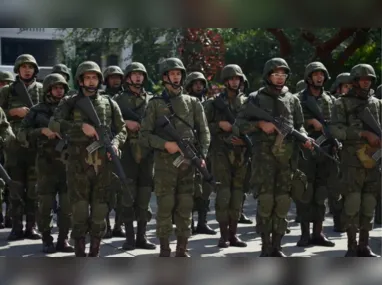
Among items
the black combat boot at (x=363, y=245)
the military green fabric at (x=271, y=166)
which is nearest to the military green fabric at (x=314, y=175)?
the black combat boot at (x=363, y=245)

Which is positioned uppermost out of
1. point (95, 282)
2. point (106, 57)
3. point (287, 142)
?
point (106, 57)

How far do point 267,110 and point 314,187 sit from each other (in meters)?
1.40

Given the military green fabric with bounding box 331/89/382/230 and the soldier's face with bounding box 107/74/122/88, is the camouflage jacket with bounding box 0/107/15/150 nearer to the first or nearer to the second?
the soldier's face with bounding box 107/74/122/88

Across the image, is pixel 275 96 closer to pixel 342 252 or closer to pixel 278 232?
pixel 278 232

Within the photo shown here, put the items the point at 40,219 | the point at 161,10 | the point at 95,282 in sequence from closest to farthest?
the point at 161,10, the point at 95,282, the point at 40,219

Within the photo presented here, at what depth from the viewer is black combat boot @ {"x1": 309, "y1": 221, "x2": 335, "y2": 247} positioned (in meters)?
8.32

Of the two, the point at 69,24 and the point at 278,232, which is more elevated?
the point at 69,24

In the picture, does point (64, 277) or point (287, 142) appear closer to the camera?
point (64, 277)

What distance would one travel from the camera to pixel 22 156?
855cm

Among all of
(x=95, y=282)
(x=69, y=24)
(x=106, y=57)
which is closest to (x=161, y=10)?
(x=69, y=24)

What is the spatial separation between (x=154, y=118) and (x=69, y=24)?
152cm

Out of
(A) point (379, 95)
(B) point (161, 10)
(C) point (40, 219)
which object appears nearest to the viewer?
(B) point (161, 10)

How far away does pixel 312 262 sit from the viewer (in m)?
7.27

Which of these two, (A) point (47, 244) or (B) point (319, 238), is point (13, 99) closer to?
(A) point (47, 244)
